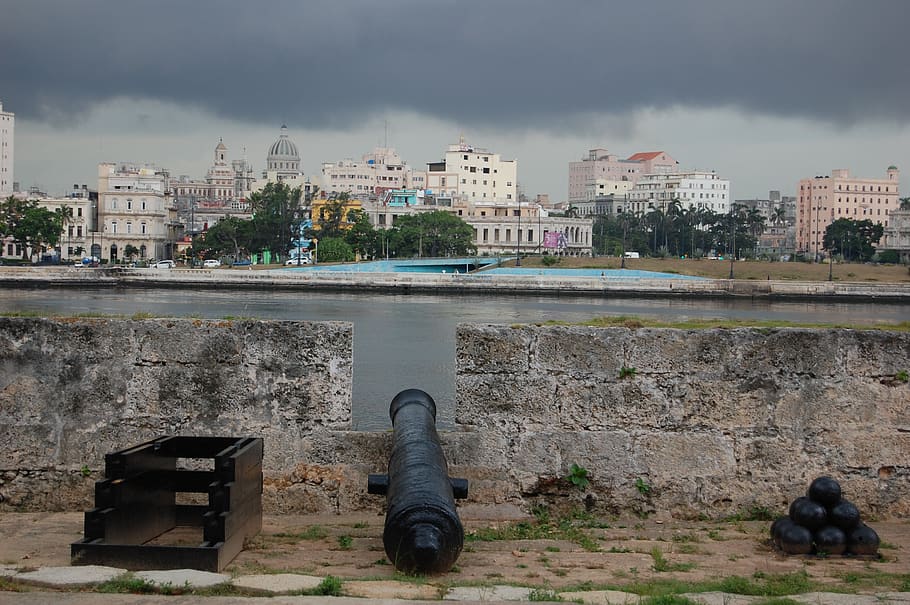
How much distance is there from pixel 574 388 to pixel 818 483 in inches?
48.0

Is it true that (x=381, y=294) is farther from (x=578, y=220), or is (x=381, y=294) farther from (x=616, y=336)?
(x=578, y=220)

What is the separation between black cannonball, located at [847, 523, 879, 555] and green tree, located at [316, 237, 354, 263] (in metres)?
89.4

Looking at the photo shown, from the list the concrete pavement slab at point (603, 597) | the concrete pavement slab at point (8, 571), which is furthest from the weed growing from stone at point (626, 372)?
the concrete pavement slab at point (8, 571)

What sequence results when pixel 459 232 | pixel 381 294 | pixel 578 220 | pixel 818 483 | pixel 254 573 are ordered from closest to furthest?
1. pixel 254 573
2. pixel 818 483
3. pixel 381 294
4. pixel 459 232
5. pixel 578 220

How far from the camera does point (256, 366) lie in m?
5.39

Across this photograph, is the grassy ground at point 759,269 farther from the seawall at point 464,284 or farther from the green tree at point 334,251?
the green tree at point 334,251

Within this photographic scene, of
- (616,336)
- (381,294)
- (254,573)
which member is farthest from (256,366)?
(381,294)

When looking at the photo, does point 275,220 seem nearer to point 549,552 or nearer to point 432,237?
point 432,237

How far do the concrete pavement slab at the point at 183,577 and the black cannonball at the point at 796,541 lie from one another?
247 cm

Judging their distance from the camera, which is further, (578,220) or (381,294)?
(578,220)

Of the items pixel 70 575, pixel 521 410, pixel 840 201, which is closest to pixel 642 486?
pixel 521 410

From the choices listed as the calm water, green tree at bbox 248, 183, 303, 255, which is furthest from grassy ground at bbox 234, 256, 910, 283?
the calm water

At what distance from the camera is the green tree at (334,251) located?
308 ft

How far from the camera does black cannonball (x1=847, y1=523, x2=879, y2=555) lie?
16.2ft
